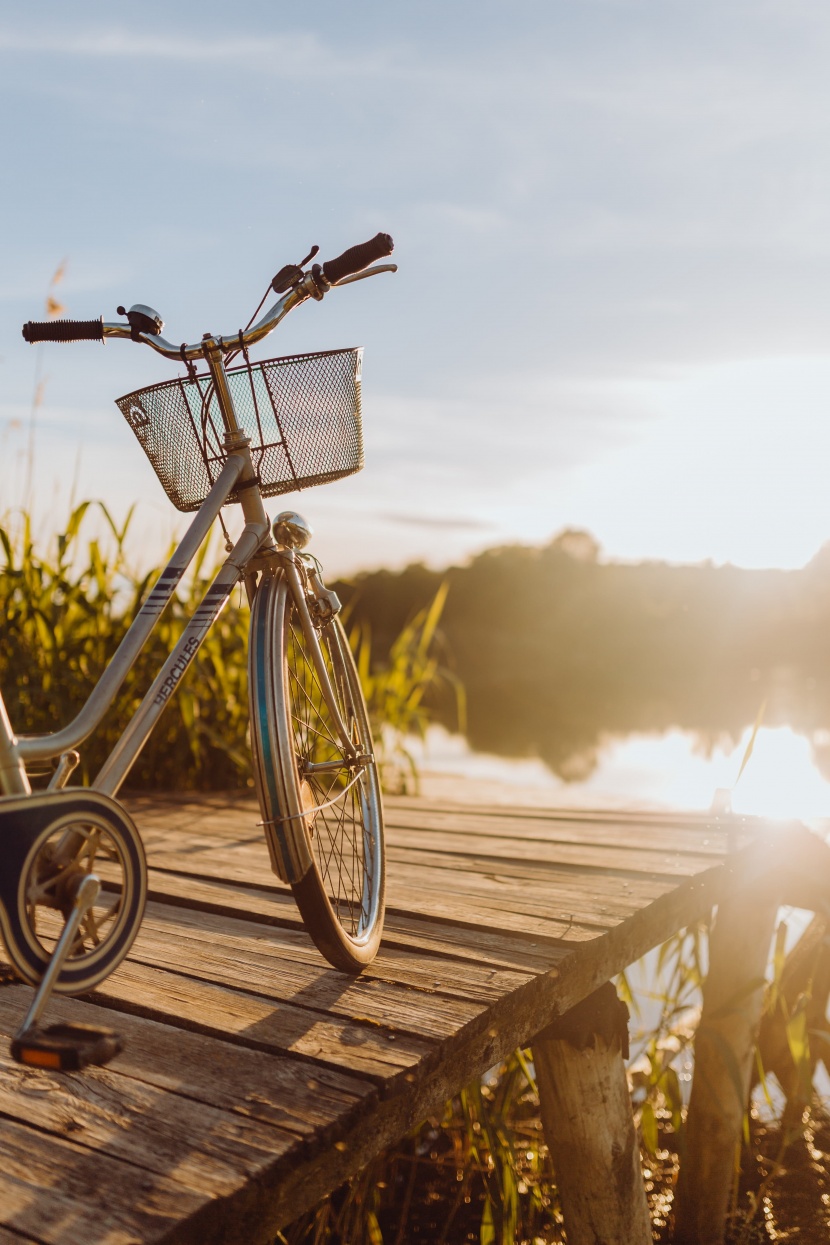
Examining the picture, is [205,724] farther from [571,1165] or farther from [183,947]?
[571,1165]

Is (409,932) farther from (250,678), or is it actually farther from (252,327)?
(252,327)

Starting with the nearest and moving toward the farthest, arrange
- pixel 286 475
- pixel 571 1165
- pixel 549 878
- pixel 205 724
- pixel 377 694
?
pixel 286 475 → pixel 571 1165 → pixel 549 878 → pixel 205 724 → pixel 377 694

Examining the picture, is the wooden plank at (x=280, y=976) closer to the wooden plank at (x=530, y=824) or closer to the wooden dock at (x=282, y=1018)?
the wooden dock at (x=282, y=1018)

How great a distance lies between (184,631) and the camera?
63.3 inches

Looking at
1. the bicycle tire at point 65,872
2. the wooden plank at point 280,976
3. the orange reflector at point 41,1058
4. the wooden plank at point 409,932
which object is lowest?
the wooden plank at point 280,976

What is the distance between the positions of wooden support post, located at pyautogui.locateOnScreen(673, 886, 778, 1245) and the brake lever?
1800 millimetres

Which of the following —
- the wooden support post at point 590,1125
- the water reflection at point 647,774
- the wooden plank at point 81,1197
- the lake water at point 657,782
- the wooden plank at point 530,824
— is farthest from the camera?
the water reflection at point 647,774

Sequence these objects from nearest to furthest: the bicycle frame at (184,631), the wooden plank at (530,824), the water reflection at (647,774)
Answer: the bicycle frame at (184,631) → the wooden plank at (530,824) → the water reflection at (647,774)

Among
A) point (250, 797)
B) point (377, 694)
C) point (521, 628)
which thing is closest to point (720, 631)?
point (521, 628)

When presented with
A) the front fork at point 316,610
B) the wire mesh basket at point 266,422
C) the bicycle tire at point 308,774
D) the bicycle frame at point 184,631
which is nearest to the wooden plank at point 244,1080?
the bicycle tire at point 308,774

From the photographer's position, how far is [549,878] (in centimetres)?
250

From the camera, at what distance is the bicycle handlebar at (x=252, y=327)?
1.66 meters

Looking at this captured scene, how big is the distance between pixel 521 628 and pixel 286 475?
16.0 metres

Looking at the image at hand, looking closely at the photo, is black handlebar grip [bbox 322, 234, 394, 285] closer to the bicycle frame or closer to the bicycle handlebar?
the bicycle handlebar
